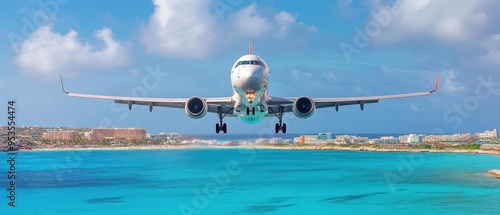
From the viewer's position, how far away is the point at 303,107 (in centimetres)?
4988

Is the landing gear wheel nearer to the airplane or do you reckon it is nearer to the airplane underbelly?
the airplane

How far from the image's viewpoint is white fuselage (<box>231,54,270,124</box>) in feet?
142

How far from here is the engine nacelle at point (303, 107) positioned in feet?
163

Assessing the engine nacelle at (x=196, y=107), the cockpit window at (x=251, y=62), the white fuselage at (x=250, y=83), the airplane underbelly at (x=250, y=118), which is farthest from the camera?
the airplane underbelly at (x=250, y=118)

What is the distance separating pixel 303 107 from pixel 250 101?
6.80 m

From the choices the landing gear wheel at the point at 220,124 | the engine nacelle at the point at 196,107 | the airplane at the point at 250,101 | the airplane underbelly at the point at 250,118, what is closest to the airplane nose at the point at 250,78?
the airplane at the point at 250,101

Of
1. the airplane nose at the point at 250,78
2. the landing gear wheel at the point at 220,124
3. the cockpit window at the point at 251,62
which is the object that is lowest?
the landing gear wheel at the point at 220,124

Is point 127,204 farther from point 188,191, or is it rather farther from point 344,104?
point 344,104

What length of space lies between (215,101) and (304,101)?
26.0 ft

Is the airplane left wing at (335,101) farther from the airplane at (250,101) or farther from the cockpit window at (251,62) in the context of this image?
the cockpit window at (251,62)

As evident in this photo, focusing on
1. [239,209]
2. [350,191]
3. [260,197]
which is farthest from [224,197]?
[350,191]

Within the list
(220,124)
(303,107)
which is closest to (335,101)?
(303,107)

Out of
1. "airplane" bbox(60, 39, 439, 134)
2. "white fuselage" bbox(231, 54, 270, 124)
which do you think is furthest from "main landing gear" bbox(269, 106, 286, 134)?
Result: "white fuselage" bbox(231, 54, 270, 124)

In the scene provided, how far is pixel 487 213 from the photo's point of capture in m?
139
